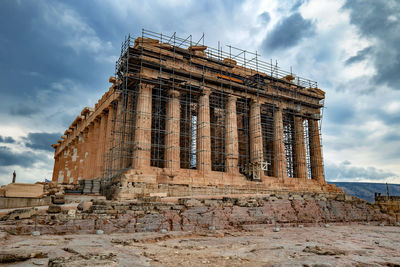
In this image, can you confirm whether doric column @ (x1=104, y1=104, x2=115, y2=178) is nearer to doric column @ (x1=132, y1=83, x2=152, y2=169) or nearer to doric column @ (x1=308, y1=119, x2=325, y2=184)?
doric column @ (x1=132, y1=83, x2=152, y2=169)

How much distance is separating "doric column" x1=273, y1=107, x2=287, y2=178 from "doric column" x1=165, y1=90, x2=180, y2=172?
11398 mm

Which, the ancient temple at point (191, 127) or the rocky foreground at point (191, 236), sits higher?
the ancient temple at point (191, 127)

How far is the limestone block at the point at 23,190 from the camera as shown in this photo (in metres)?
16.0

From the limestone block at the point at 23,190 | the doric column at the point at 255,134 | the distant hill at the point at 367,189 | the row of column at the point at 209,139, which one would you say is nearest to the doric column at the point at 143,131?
the row of column at the point at 209,139

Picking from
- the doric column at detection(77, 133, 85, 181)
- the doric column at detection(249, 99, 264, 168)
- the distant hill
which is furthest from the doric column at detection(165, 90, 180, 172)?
the distant hill

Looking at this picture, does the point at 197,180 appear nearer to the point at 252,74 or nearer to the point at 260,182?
the point at 260,182

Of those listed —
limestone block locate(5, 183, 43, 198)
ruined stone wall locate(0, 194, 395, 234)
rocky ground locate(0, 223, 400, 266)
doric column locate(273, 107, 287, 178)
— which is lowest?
rocky ground locate(0, 223, 400, 266)

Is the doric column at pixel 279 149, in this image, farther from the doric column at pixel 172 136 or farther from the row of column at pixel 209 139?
the doric column at pixel 172 136

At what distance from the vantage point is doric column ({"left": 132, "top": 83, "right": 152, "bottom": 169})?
2327cm

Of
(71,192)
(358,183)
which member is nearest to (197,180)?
(71,192)

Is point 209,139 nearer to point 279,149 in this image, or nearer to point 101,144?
point 279,149

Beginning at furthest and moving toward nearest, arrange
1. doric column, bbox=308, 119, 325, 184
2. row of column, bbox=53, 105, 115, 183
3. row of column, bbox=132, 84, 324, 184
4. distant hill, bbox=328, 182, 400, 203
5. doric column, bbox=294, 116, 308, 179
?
distant hill, bbox=328, 182, 400, 203, doric column, bbox=308, 119, 325, 184, doric column, bbox=294, 116, 308, 179, row of column, bbox=53, 105, 115, 183, row of column, bbox=132, 84, 324, 184

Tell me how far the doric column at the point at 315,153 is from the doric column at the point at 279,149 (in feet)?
17.8

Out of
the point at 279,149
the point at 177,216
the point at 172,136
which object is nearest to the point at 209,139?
the point at 172,136
